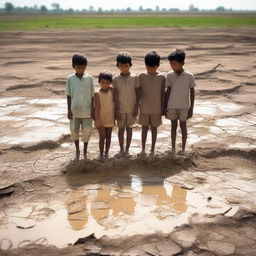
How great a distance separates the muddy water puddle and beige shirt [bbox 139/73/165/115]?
28.1 inches

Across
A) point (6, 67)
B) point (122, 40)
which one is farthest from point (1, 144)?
point (122, 40)

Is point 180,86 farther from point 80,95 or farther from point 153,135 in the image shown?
point 80,95

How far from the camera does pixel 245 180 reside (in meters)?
3.32

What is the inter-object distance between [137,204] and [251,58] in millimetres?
9032

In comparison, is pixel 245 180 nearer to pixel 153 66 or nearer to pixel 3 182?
pixel 153 66

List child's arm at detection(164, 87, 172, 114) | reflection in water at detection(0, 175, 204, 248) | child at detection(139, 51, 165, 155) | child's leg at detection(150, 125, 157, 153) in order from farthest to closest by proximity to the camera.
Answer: child's leg at detection(150, 125, 157, 153) < child's arm at detection(164, 87, 172, 114) < child at detection(139, 51, 165, 155) < reflection in water at detection(0, 175, 204, 248)

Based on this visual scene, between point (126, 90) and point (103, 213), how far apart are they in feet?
Answer: 3.95

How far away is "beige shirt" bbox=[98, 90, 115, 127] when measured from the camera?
3.38 m

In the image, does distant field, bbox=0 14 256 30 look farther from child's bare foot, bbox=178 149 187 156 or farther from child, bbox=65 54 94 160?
child's bare foot, bbox=178 149 187 156

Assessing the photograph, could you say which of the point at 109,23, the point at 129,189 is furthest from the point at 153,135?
the point at 109,23

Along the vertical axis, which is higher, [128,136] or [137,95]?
[137,95]

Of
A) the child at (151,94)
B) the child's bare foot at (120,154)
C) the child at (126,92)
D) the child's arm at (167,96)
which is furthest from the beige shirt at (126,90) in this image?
the child's bare foot at (120,154)

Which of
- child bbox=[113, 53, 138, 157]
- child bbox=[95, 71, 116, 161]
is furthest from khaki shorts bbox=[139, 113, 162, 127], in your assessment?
child bbox=[95, 71, 116, 161]

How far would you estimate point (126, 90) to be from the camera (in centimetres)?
338
